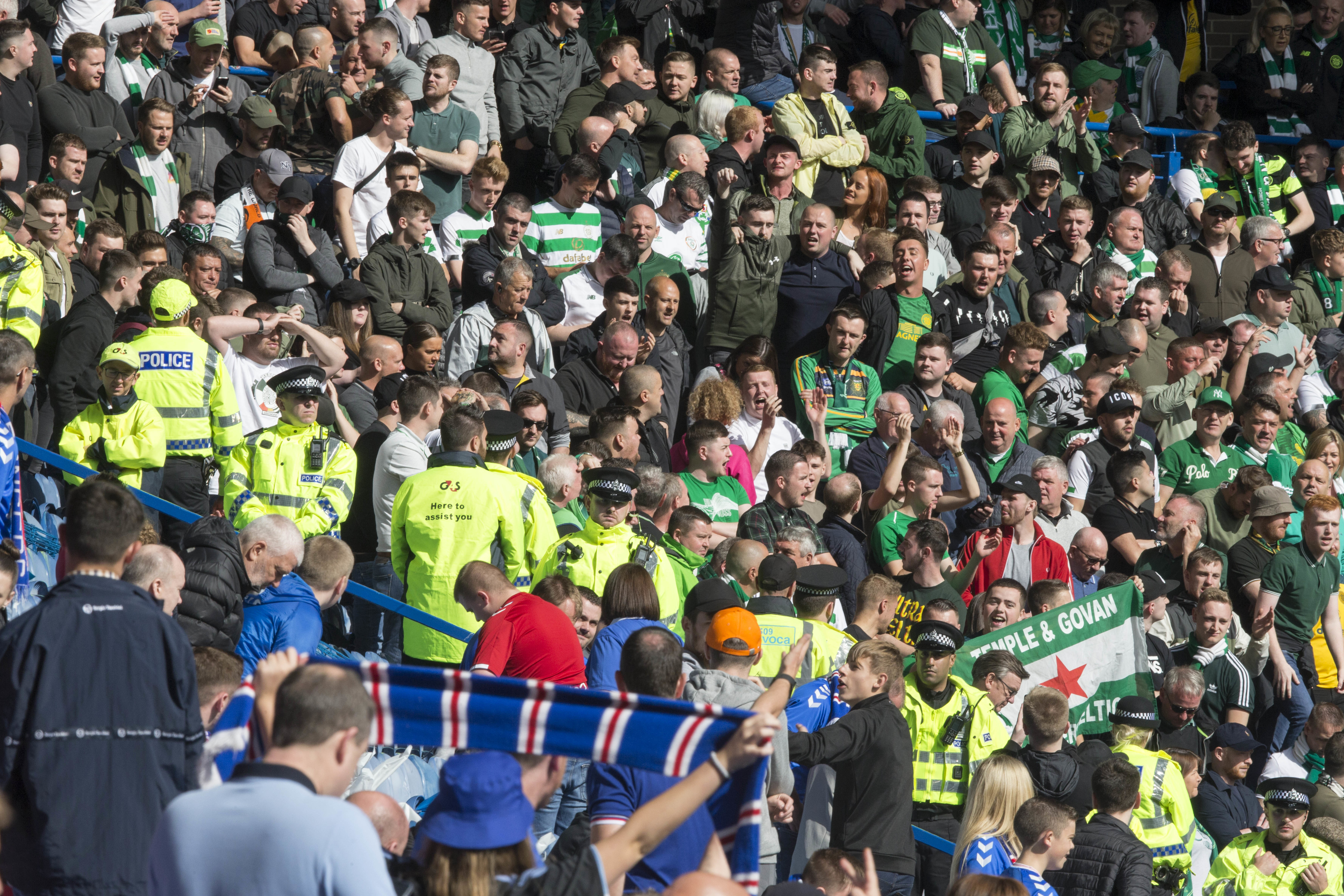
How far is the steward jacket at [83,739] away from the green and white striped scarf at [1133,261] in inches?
400

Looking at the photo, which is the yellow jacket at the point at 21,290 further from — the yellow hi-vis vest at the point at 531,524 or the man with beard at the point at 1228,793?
the man with beard at the point at 1228,793

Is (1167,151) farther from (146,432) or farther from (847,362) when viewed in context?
(146,432)

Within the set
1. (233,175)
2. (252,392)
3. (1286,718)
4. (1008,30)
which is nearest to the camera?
(252,392)

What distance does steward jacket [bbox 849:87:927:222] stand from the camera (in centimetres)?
1272

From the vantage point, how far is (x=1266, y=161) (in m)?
14.8

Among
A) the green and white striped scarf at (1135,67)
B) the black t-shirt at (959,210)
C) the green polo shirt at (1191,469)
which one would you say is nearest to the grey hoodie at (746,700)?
the green polo shirt at (1191,469)

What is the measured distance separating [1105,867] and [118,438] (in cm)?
483

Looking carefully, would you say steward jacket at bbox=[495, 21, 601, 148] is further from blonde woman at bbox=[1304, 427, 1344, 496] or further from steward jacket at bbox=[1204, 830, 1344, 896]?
steward jacket at bbox=[1204, 830, 1344, 896]

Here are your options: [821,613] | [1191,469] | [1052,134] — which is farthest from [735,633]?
[1052,134]

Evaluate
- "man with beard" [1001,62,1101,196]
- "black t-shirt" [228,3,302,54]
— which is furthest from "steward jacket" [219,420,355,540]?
"man with beard" [1001,62,1101,196]

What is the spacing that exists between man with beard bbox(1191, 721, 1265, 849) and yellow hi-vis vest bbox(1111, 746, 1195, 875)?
Result: 60.8 inches

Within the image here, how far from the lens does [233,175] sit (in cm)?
1086

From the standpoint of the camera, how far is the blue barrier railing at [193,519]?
6.97m

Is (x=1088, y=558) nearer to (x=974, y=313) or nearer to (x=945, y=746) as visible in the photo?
(x=974, y=313)
